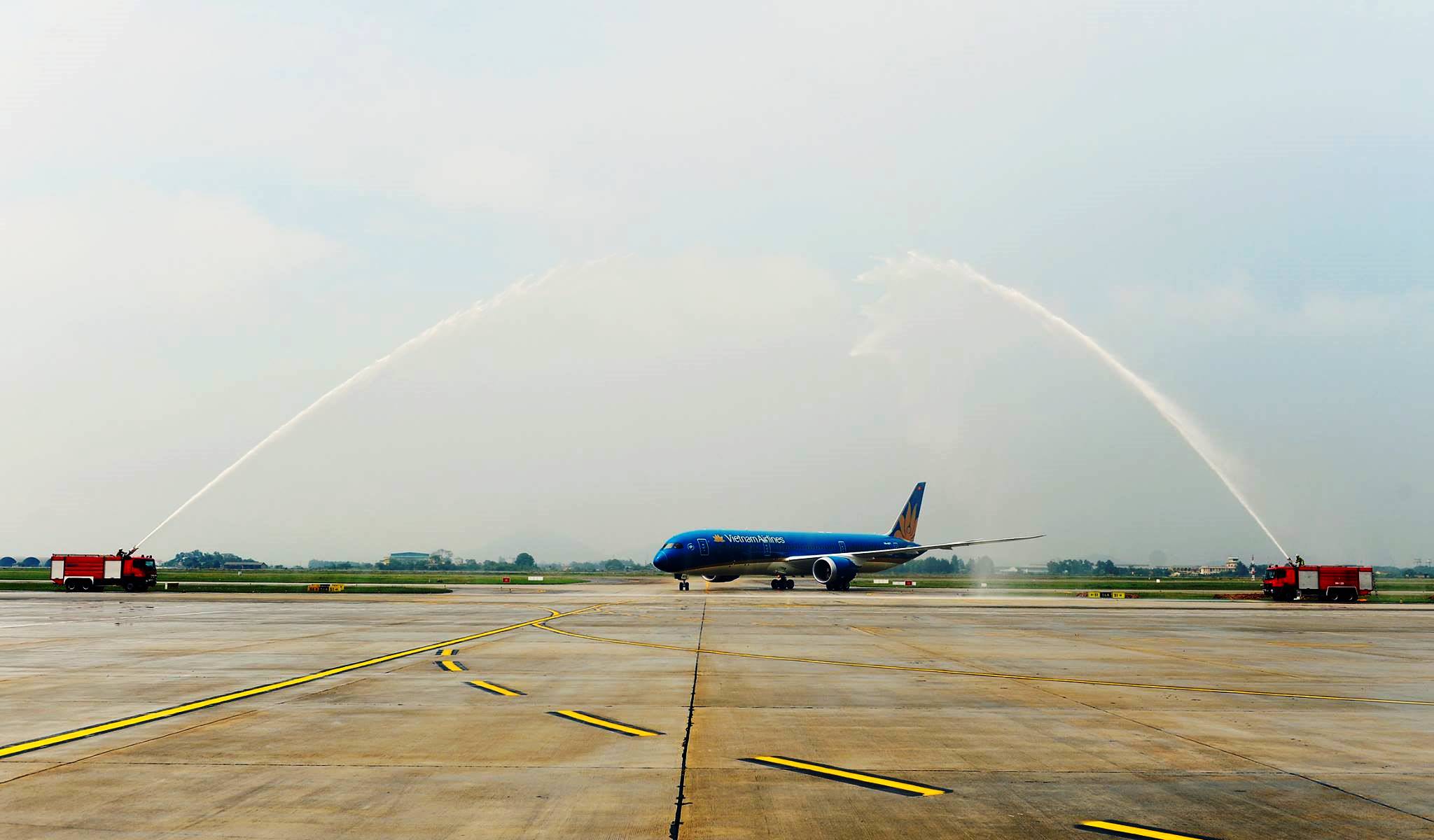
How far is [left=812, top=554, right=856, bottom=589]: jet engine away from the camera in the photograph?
7188 cm

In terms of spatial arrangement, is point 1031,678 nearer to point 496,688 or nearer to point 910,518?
point 496,688

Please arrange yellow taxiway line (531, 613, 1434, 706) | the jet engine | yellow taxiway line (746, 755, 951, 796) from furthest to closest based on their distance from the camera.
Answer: the jet engine
yellow taxiway line (531, 613, 1434, 706)
yellow taxiway line (746, 755, 951, 796)

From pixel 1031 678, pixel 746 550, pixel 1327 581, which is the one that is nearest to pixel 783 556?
pixel 746 550

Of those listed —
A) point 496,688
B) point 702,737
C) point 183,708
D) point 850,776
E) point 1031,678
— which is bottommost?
point 1031,678

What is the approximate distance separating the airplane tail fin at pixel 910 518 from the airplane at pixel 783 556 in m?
2.63

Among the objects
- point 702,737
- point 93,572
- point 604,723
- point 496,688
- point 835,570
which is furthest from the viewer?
point 835,570

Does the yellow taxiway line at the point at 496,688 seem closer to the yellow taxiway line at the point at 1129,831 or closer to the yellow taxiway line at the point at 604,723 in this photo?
the yellow taxiway line at the point at 604,723

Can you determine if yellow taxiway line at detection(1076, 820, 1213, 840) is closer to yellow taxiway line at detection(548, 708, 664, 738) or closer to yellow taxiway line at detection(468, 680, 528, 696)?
yellow taxiway line at detection(548, 708, 664, 738)

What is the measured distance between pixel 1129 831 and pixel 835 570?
64.7 m

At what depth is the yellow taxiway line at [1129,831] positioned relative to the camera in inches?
305

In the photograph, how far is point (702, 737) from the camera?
39.2 feet

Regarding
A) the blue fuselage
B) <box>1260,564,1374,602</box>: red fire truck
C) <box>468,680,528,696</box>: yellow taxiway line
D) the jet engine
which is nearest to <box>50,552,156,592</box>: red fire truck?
the blue fuselage

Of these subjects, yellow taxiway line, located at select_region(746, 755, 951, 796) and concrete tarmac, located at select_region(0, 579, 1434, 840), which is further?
yellow taxiway line, located at select_region(746, 755, 951, 796)

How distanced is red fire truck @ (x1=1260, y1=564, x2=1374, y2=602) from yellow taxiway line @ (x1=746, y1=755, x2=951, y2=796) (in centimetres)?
6181
